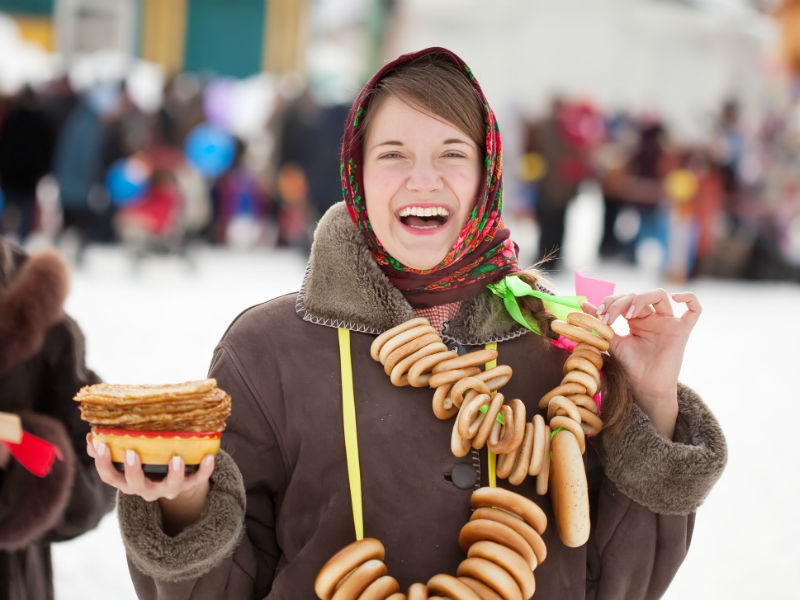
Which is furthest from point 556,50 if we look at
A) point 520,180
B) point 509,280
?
point 509,280

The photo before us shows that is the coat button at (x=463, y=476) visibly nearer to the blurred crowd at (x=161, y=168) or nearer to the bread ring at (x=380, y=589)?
the bread ring at (x=380, y=589)

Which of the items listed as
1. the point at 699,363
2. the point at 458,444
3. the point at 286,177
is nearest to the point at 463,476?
the point at 458,444

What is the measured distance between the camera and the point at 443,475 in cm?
157

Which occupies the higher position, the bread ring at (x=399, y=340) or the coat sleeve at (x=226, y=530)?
the bread ring at (x=399, y=340)

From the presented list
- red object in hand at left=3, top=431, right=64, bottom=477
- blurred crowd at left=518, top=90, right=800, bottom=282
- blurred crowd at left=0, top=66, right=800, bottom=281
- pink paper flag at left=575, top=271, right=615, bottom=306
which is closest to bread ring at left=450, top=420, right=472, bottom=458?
pink paper flag at left=575, top=271, right=615, bottom=306

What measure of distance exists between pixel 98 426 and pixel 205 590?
342 mm

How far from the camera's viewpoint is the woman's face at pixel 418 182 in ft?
5.18

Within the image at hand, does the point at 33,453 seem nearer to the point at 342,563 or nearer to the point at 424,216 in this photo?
the point at 342,563

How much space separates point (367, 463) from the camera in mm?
1553

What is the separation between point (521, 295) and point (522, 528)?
44 centimetres

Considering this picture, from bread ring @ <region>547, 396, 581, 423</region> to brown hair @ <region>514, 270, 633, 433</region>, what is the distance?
100mm

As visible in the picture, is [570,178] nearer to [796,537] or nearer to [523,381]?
[796,537]

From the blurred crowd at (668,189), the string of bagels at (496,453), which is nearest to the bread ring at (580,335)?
the string of bagels at (496,453)

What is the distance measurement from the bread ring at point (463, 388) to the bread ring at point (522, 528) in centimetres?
19
